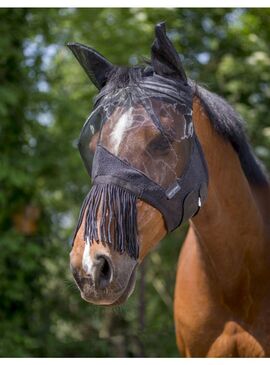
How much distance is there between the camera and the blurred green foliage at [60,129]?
19.6 feet

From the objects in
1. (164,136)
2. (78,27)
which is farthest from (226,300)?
(78,27)

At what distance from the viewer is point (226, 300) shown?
10.0ft

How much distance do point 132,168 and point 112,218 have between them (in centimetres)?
21

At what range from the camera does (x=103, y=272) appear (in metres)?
2.24

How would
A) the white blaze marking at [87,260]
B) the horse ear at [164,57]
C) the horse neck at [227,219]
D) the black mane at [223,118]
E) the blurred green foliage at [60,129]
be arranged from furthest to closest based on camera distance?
the blurred green foliage at [60,129], the horse neck at [227,219], the black mane at [223,118], the horse ear at [164,57], the white blaze marking at [87,260]

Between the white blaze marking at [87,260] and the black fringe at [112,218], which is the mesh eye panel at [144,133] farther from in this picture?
the white blaze marking at [87,260]

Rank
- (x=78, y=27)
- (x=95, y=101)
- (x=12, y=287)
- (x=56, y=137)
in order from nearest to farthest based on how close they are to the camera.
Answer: (x=95, y=101), (x=12, y=287), (x=56, y=137), (x=78, y=27)

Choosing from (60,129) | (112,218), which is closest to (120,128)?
(112,218)

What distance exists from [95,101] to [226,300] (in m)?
1.19

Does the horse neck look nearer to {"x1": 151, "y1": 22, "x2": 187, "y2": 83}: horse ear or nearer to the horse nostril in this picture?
{"x1": 151, "y1": 22, "x2": 187, "y2": 83}: horse ear

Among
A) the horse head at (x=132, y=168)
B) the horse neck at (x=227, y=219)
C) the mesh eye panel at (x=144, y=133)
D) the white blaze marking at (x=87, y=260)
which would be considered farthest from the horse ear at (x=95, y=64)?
the white blaze marking at (x=87, y=260)

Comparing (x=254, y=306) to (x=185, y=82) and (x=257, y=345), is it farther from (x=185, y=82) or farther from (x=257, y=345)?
(x=185, y=82)

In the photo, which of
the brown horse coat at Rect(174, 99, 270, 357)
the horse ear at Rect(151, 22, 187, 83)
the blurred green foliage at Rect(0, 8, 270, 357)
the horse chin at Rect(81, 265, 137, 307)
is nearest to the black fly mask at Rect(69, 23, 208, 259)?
the horse ear at Rect(151, 22, 187, 83)

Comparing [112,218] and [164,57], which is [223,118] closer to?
[164,57]
